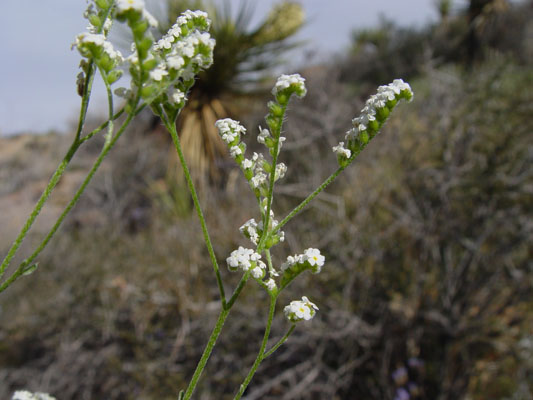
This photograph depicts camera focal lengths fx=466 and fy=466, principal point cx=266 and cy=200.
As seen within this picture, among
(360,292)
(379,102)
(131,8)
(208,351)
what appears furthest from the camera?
(360,292)

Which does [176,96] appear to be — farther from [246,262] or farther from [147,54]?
[246,262]

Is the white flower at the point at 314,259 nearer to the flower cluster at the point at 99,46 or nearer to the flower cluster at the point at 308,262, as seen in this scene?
the flower cluster at the point at 308,262

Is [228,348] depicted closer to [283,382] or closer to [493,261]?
[283,382]

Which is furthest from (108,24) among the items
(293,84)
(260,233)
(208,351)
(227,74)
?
(227,74)

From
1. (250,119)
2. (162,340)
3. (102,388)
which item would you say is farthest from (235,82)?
(102,388)

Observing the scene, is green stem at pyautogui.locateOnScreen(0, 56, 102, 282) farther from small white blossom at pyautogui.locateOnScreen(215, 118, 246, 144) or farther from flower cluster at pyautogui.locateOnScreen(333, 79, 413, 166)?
flower cluster at pyautogui.locateOnScreen(333, 79, 413, 166)

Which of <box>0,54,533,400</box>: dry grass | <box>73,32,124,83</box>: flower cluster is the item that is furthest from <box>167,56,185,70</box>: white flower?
<box>0,54,533,400</box>: dry grass
